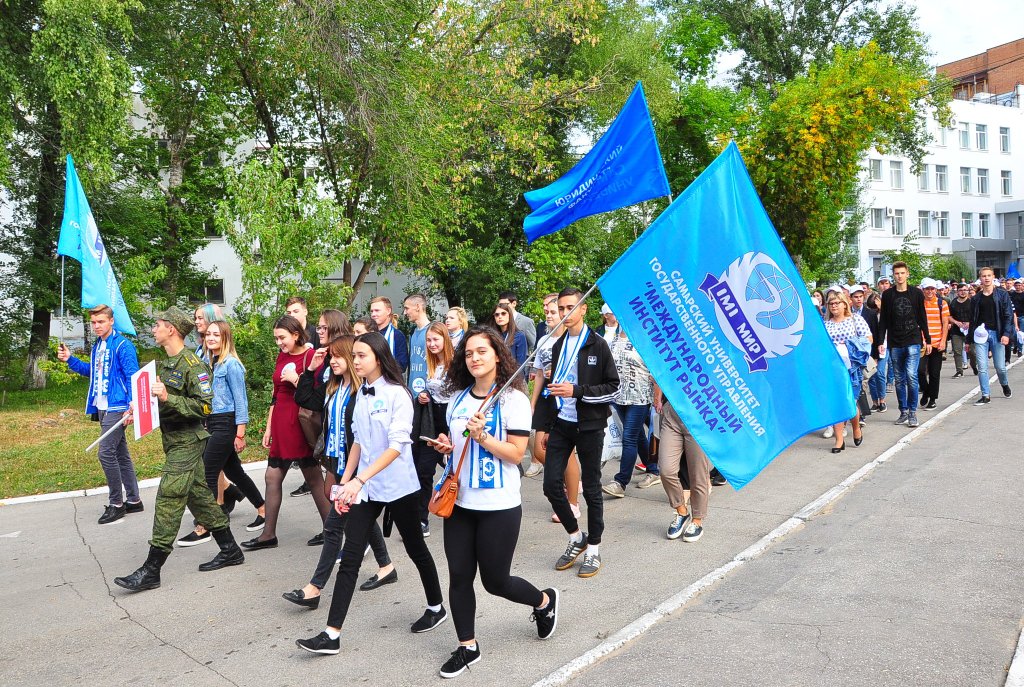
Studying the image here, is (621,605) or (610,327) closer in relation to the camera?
(621,605)

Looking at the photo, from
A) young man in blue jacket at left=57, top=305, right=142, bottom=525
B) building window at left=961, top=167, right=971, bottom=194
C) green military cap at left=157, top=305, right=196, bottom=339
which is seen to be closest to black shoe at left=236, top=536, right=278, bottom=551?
green military cap at left=157, top=305, right=196, bottom=339

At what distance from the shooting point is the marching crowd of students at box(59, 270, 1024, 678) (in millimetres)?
4465

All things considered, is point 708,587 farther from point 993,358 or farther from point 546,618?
point 993,358

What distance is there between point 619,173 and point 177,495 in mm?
3801

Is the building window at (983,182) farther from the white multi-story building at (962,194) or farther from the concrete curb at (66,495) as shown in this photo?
the concrete curb at (66,495)

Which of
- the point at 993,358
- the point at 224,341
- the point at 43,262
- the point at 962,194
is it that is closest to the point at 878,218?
the point at 962,194

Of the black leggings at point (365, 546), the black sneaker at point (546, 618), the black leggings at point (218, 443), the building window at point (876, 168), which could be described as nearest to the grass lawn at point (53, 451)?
the black leggings at point (218, 443)

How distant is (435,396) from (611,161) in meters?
2.30

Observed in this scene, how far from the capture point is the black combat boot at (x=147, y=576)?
234 inches

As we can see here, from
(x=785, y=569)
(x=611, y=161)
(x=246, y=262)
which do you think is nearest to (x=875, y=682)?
(x=785, y=569)

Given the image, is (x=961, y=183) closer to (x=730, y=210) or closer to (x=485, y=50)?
(x=485, y=50)

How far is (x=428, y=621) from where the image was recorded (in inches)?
200

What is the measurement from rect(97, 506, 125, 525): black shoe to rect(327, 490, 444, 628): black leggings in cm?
412

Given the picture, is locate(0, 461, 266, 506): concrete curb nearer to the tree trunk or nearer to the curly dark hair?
the curly dark hair
